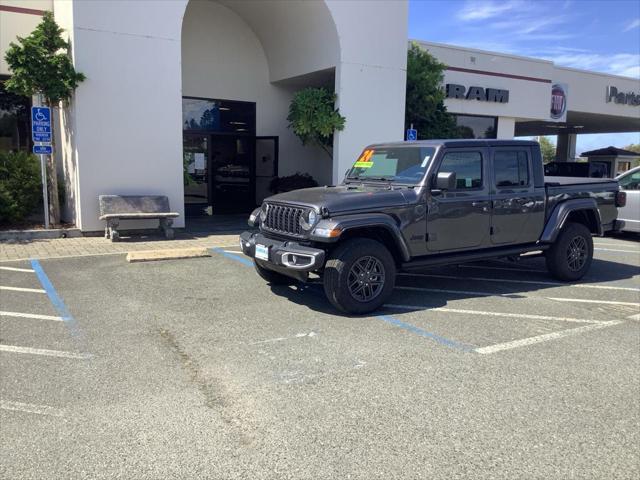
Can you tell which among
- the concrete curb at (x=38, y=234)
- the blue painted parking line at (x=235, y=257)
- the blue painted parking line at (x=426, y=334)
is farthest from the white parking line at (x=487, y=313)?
the concrete curb at (x=38, y=234)

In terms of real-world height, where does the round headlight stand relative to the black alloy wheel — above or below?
above

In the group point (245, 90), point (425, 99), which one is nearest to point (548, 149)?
point (425, 99)

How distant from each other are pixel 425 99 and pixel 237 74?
536 centimetres

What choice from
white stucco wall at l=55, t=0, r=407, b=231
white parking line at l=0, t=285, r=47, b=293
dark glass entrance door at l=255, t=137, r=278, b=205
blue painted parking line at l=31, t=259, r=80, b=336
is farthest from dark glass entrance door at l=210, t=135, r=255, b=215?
white parking line at l=0, t=285, r=47, b=293

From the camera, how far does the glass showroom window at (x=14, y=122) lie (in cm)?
1282

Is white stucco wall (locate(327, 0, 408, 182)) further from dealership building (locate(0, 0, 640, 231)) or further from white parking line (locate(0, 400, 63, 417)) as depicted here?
white parking line (locate(0, 400, 63, 417))

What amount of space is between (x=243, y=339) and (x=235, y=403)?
134 cm

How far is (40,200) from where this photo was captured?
37.3 ft

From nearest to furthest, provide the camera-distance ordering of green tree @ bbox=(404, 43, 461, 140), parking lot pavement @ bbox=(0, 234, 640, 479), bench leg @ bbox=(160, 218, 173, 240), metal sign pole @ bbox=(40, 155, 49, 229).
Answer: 1. parking lot pavement @ bbox=(0, 234, 640, 479)
2. metal sign pole @ bbox=(40, 155, 49, 229)
3. bench leg @ bbox=(160, 218, 173, 240)
4. green tree @ bbox=(404, 43, 461, 140)

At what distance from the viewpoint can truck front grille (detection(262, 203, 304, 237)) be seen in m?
6.10

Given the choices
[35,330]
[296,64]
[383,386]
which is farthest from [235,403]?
[296,64]

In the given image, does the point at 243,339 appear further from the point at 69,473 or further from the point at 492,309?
the point at 492,309

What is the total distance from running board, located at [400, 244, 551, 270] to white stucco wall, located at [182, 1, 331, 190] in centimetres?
950

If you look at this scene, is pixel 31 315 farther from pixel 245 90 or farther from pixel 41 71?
pixel 245 90
